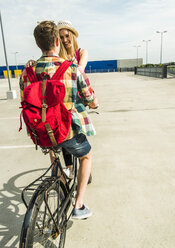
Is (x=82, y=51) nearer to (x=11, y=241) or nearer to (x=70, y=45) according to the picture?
(x=70, y=45)

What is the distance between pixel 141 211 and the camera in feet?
8.12

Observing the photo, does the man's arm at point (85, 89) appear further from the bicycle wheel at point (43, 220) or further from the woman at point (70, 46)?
the bicycle wheel at point (43, 220)

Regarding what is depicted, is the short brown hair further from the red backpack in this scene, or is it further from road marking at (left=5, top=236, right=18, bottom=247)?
road marking at (left=5, top=236, right=18, bottom=247)

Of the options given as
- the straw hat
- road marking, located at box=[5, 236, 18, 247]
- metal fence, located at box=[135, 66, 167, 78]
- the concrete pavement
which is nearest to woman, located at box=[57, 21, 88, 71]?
the straw hat

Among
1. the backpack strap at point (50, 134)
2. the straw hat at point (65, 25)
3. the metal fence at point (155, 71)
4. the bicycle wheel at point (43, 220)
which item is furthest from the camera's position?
the metal fence at point (155, 71)

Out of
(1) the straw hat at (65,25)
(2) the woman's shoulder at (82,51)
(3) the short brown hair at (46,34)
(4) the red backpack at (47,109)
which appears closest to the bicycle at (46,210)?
(4) the red backpack at (47,109)

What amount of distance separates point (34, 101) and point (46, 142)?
1.14ft

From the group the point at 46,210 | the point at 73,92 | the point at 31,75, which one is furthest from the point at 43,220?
the point at 31,75

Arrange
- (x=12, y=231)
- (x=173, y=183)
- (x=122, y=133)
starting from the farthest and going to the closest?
(x=122, y=133), (x=173, y=183), (x=12, y=231)

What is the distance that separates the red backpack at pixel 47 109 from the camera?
59.7 inches

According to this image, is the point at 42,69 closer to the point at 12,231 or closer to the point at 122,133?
the point at 12,231

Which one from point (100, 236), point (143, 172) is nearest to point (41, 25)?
point (100, 236)

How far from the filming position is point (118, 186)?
9.88ft

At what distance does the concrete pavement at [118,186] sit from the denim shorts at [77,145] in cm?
93
